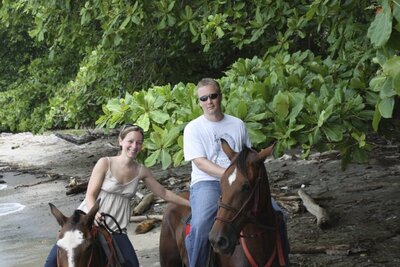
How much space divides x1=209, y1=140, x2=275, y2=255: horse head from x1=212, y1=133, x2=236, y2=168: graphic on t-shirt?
0.44 metres

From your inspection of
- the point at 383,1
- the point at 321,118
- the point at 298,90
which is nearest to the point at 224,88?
the point at 298,90

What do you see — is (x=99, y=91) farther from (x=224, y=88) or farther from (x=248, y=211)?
(x=248, y=211)

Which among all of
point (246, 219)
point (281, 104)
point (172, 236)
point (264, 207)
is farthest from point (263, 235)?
point (172, 236)

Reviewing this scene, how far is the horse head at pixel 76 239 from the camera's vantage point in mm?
4973

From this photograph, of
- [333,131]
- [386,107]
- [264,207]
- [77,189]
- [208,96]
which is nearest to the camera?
[386,107]

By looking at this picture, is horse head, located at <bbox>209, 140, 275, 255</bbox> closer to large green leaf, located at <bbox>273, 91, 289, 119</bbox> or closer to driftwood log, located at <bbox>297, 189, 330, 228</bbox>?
large green leaf, located at <bbox>273, 91, 289, 119</bbox>

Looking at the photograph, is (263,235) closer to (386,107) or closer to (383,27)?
(386,107)

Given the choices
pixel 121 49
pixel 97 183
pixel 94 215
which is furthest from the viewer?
pixel 121 49

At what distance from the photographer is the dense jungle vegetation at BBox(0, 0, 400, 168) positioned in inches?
264

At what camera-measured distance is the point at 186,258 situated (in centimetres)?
681

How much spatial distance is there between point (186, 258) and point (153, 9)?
5374 millimetres

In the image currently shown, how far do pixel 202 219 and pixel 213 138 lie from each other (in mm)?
697

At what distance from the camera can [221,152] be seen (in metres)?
6.12

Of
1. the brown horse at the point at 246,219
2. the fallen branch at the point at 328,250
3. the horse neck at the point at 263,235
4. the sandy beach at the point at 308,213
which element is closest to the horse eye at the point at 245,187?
the brown horse at the point at 246,219
